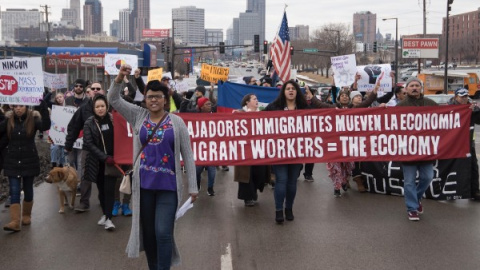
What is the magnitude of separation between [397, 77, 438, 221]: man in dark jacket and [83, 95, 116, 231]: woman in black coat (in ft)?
12.3

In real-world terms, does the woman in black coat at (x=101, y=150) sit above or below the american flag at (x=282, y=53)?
below

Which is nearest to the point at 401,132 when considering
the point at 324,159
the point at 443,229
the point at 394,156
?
the point at 394,156

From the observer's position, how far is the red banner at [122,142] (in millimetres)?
8078

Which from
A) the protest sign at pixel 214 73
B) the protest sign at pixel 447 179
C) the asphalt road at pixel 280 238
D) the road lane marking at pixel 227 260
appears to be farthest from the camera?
the protest sign at pixel 214 73

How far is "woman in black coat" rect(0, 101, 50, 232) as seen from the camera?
7520 millimetres

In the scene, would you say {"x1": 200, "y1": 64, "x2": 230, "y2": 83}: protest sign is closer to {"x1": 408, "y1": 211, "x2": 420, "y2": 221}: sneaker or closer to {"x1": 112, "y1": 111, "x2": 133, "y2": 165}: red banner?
{"x1": 112, "y1": 111, "x2": 133, "y2": 165}: red banner

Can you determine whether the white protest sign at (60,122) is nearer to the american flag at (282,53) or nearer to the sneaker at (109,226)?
the sneaker at (109,226)

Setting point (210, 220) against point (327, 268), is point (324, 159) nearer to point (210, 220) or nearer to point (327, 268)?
point (210, 220)

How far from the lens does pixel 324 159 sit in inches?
337

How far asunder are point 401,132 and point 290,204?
1928mm

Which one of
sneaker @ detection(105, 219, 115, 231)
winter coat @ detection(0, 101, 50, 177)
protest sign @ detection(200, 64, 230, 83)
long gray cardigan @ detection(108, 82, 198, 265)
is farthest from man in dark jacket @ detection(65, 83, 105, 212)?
protest sign @ detection(200, 64, 230, 83)

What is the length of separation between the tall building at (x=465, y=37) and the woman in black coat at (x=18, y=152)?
116005 mm

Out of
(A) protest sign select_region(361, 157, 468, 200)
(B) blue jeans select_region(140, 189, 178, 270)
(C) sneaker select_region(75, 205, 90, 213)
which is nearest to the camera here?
(B) blue jeans select_region(140, 189, 178, 270)

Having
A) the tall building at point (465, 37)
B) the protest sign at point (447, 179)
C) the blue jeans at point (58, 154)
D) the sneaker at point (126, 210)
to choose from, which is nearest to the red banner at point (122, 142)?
the sneaker at point (126, 210)
